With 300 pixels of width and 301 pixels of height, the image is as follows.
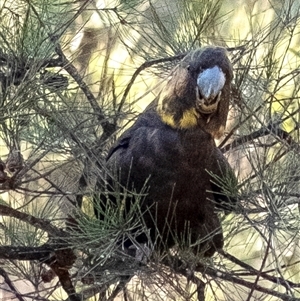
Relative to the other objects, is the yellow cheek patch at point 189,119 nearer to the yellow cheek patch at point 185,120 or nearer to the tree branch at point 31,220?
the yellow cheek patch at point 185,120

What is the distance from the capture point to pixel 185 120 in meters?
0.98

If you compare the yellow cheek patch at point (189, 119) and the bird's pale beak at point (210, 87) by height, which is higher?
the bird's pale beak at point (210, 87)

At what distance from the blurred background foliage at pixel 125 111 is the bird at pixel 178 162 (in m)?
0.04

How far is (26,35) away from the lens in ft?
2.64

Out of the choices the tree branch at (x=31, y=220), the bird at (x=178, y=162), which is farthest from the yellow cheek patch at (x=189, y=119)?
the tree branch at (x=31, y=220)

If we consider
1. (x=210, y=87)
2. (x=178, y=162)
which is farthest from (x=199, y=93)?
(x=178, y=162)

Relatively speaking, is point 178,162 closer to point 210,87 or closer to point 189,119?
point 189,119

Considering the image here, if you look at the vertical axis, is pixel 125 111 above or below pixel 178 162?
above

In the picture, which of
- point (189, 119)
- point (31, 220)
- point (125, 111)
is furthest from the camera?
point (125, 111)

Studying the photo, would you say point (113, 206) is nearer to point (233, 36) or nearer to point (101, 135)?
point (101, 135)

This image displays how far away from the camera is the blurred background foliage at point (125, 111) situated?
809 millimetres

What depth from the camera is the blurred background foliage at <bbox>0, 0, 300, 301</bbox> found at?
31.8 inches

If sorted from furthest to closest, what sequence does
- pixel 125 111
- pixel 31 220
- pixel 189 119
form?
1. pixel 125 111
2. pixel 189 119
3. pixel 31 220

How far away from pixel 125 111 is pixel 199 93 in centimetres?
22
